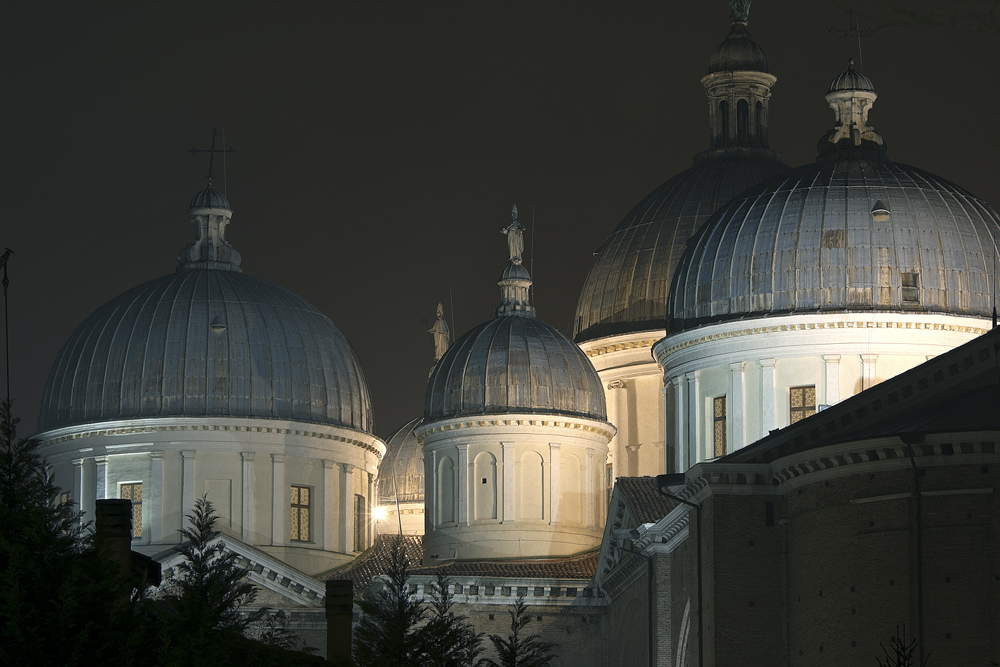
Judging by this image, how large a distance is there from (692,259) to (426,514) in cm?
1296

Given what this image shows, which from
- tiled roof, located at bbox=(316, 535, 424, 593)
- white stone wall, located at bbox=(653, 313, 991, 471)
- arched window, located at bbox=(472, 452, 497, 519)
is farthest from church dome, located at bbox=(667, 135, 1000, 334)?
tiled roof, located at bbox=(316, 535, 424, 593)

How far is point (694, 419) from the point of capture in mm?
63219

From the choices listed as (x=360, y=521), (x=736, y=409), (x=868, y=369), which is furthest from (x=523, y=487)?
(x=868, y=369)

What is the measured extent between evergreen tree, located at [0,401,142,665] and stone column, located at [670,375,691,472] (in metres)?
33.4

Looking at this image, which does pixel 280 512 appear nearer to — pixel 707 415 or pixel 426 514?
pixel 426 514

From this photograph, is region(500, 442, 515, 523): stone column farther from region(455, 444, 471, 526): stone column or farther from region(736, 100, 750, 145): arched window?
region(736, 100, 750, 145): arched window

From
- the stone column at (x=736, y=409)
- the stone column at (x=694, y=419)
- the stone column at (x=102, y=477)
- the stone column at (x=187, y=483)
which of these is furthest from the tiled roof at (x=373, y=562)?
the stone column at (x=736, y=409)

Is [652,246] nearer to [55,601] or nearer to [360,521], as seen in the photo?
[360,521]

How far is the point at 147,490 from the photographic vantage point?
234 feet

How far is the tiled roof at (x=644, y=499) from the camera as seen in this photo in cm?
6044

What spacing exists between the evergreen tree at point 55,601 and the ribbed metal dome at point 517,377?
1548 inches

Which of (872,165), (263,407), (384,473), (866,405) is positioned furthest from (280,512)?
(866,405)

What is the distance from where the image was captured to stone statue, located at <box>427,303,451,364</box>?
291 ft

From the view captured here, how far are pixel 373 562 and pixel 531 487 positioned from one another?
20.6 feet
